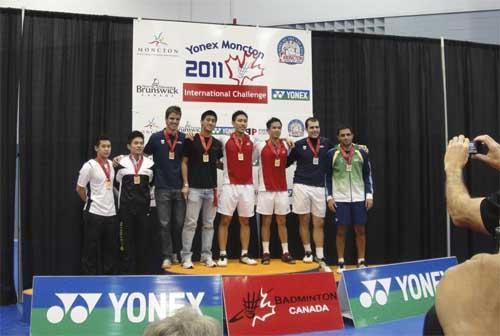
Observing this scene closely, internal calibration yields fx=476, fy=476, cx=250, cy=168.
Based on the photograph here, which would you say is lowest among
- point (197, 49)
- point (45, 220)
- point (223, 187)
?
point (45, 220)

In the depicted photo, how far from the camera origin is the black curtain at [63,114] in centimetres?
503

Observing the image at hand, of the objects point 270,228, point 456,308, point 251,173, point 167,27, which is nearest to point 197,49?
point 167,27

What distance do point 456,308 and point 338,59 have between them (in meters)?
5.35

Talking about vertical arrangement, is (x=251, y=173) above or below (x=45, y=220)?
above

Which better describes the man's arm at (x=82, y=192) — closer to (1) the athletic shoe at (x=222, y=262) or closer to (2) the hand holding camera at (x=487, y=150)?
(1) the athletic shoe at (x=222, y=262)

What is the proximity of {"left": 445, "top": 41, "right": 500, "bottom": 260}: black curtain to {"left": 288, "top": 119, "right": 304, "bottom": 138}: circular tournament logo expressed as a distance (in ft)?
7.21

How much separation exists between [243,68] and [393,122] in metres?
2.11

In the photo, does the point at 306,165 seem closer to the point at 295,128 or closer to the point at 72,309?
the point at 295,128

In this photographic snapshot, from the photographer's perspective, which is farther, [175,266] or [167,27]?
[167,27]

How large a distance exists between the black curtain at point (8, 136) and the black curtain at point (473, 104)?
5348 mm

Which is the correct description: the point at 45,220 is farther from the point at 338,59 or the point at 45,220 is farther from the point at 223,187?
the point at 338,59

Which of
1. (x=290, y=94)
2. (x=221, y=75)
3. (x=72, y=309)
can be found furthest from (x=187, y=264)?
(x=290, y=94)

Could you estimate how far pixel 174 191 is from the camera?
495 cm

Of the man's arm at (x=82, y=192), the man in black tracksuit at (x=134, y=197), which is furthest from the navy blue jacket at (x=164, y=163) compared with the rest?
the man's arm at (x=82, y=192)
